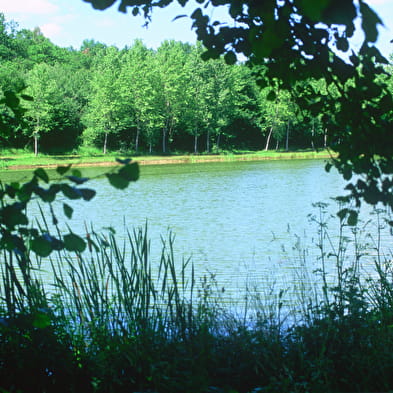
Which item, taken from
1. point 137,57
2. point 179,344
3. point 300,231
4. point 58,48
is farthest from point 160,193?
point 58,48

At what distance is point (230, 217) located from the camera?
14.7 m

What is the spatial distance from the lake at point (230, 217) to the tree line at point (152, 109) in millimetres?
21161

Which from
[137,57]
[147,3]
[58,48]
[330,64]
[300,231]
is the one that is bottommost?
[300,231]

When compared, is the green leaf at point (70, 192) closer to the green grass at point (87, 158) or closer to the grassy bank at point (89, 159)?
the grassy bank at point (89, 159)

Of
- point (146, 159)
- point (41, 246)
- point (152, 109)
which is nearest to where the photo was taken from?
point (41, 246)

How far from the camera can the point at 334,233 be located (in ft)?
36.8

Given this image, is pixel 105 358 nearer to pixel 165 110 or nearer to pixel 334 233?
pixel 334 233

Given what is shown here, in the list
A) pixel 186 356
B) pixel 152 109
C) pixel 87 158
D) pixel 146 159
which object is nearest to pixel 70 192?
pixel 186 356

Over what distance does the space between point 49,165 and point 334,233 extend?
30418mm

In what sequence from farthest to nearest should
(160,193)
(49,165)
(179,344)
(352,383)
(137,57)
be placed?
(137,57), (49,165), (160,193), (179,344), (352,383)

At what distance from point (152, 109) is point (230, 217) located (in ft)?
117

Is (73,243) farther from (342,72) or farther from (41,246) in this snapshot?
(342,72)

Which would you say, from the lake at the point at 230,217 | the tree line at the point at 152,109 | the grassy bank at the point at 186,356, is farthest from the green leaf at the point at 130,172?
the tree line at the point at 152,109

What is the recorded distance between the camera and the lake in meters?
8.69
